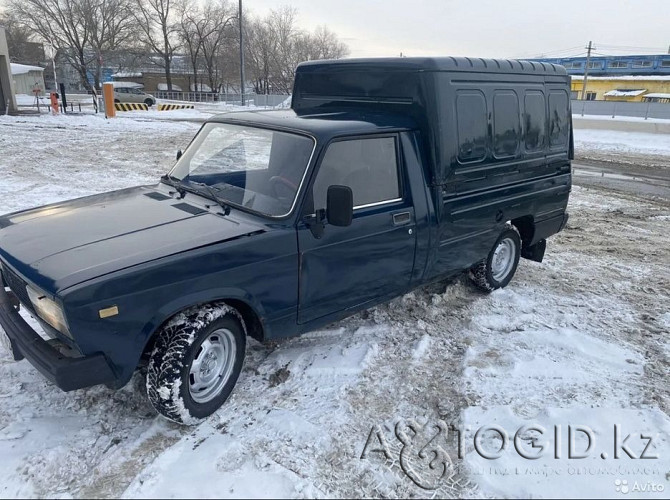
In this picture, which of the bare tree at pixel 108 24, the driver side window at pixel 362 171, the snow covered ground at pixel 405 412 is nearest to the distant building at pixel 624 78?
the bare tree at pixel 108 24

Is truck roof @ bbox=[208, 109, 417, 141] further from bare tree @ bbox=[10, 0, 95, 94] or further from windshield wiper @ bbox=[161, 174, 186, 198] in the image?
bare tree @ bbox=[10, 0, 95, 94]

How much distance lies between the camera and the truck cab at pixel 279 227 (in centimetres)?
289

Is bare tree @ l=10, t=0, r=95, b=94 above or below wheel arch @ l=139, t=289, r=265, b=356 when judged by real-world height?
above

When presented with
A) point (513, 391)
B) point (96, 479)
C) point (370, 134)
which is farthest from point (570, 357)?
point (96, 479)

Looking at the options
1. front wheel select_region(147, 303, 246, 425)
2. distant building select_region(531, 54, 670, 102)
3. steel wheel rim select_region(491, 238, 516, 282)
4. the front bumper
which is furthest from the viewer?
distant building select_region(531, 54, 670, 102)

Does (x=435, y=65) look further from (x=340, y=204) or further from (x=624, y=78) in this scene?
(x=624, y=78)

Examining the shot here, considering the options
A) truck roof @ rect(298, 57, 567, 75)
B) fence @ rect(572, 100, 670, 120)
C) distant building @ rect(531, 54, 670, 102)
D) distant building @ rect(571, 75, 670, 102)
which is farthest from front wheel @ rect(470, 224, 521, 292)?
distant building @ rect(571, 75, 670, 102)

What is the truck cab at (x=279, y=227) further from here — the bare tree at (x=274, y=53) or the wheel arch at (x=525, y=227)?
the bare tree at (x=274, y=53)

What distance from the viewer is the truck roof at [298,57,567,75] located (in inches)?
169

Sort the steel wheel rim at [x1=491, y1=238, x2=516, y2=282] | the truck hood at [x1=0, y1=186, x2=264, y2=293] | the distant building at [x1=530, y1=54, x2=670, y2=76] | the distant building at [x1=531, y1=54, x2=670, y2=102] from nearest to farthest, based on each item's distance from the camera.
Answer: the truck hood at [x1=0, y1=186, x2=264, y2=293]
the steel wheel rim at [x1=491, y1=238, x2=516, y2=282]
the distant building at [x1=531, y1=54, x2=670, y2=102]
the distant building at [x1=530, y1=54, x2=670, y2=76]

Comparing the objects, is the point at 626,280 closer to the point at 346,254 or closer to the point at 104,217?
the point at 346,254

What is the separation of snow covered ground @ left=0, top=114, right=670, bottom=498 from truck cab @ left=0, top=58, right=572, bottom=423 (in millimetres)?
372

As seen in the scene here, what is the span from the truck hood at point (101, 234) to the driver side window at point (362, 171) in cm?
64

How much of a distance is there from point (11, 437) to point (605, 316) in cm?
515
